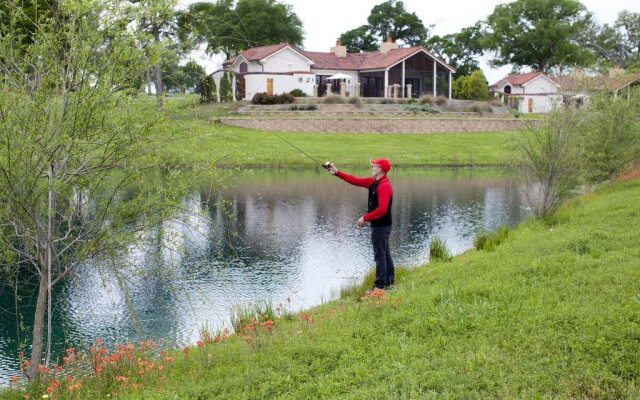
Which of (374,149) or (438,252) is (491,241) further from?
(374,149)

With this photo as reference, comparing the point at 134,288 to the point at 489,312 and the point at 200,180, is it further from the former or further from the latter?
the point at 489,312

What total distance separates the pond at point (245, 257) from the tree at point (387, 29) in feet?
174

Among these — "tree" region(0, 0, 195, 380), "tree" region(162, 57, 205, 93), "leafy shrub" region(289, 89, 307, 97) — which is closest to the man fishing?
"tree" region(162, 57, 205, 93)

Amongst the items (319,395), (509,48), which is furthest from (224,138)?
(509,48)

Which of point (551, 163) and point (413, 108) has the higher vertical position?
point (413, 108)

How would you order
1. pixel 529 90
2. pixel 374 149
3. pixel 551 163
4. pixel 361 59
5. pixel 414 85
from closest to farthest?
pixel 551 163
pixel 374 149
pixel 414 85
pixel 361 59
pixel 529 90

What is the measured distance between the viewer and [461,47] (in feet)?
285

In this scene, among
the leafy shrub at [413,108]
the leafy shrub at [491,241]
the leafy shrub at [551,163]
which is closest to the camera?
the leafy shrub at [491,241]

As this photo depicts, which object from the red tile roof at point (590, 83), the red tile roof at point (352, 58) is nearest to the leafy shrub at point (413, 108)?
the red tile roof at point (352, 58)

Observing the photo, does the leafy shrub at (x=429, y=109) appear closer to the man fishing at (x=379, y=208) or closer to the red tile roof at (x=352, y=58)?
the red tile roof at (x=352, y=58)

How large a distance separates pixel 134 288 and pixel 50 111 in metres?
7.14

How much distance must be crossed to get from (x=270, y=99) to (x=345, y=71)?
45.5ft

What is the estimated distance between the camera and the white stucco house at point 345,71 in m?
59.0

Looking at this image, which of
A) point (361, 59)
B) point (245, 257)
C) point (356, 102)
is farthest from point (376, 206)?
point (361, 59)
